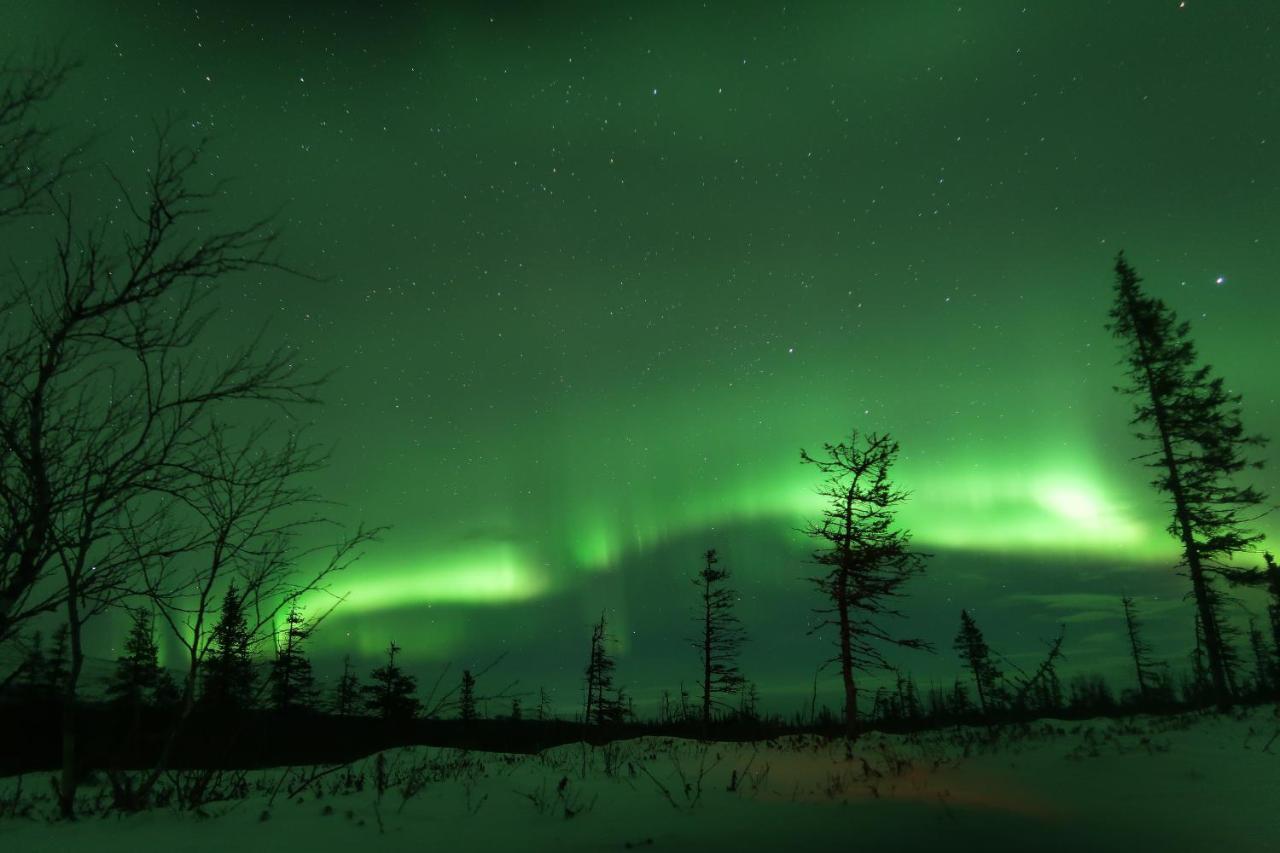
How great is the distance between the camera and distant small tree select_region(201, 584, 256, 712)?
6094 mm

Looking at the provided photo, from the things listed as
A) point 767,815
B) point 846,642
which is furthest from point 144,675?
point 846,642

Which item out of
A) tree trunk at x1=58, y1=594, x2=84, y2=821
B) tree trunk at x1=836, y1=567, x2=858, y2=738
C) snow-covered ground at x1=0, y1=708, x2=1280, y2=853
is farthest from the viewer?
tree trunk at x1=836, y1=567, x2=858, y2=738

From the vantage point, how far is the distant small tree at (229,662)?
6.09 meters

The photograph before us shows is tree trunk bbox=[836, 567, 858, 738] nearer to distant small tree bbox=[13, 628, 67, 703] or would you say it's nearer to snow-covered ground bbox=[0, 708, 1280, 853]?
snow-covered ground bbox=[0, 708, 1280, 853]

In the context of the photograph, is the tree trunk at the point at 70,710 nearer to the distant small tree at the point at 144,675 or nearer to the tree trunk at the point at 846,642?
the distant small tree at the point at 144,675

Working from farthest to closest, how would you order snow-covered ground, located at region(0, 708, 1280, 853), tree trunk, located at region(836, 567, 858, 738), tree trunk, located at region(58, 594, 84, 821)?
tree trunk, located at region(836, 567, 858, 738)
tree trunk, located at region(58, 594, 84, 821)
snow-covered ground, located at region(0, 708, 1280, 853)

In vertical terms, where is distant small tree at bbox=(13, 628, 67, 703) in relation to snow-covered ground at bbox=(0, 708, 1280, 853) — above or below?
above

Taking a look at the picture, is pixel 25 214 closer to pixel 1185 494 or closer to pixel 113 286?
pixel 113 286

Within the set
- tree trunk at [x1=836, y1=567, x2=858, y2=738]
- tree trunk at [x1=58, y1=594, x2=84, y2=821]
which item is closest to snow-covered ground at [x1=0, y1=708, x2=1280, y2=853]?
tree trunk at [x1=58, y1=594, x2=84, y2=821]

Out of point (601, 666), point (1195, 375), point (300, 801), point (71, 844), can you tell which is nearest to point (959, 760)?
point (300, 801)

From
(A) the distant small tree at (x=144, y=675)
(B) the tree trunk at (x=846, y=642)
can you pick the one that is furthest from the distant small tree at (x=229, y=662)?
(B) the tree trunk at (x=846, y=642)

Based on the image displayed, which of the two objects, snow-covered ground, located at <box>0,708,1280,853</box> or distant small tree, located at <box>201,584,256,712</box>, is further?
distant small tree, located at <box>201,584,256,712</box>

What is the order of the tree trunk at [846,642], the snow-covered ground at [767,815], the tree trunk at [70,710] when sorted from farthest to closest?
1. the tree trunk at [846,642]
2. the tree trunk at [70,710]
3. the snow-covered ground at [767,815]

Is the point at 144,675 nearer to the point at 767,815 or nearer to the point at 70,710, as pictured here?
the point at 70,710
